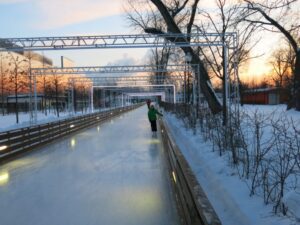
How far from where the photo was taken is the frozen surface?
23.4 feet

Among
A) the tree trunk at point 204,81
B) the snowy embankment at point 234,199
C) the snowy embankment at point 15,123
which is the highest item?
the tree trunk at point 204,81

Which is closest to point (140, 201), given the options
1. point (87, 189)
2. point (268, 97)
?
point (87, 189)

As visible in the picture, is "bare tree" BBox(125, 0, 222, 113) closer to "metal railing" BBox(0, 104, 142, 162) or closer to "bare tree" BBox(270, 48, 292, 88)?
"metal railing" BBox(0, 104, 142, 162)

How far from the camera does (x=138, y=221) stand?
686 centimetres

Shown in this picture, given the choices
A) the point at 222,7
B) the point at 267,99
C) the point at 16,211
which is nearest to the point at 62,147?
the point at 16,211

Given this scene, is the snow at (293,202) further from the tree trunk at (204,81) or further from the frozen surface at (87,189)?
the tree trunk at (204,81)

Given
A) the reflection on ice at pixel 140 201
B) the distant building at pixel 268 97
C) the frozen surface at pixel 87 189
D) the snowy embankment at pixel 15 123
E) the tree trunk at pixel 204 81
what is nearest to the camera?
the frozen surface at pixel 87 189

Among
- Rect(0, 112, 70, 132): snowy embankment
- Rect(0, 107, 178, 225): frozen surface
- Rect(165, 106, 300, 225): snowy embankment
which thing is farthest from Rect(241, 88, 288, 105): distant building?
Rect(165, 106, 300, 225): snowy embankment

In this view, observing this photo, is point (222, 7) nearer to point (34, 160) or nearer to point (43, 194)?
point (34, 160)

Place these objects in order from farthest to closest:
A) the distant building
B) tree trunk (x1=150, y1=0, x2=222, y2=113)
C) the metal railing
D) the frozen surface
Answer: the distant building
tree trunk (x1=150, y1=0, x2=222, y2=113)
the metal railing
the frozen surface

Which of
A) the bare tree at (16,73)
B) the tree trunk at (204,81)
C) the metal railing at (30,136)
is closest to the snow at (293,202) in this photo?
the metal railing at (30,136)

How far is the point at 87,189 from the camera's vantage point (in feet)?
30.6

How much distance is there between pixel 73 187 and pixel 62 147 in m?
8.44

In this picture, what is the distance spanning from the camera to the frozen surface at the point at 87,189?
7.14 m
